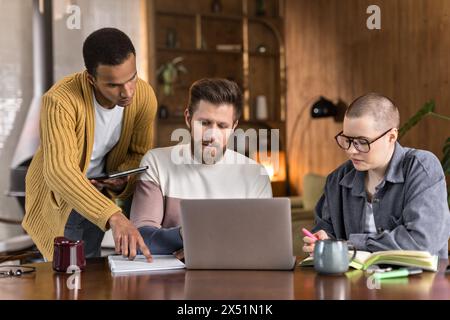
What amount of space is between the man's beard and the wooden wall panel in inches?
115

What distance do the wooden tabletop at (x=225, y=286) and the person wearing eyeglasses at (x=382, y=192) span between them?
173mm

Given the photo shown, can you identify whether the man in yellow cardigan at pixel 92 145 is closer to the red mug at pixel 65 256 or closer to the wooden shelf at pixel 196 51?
the red mug at pixel 65 256

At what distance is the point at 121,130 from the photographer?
2.52 metres

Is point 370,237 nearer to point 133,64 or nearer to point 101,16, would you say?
point 133,64

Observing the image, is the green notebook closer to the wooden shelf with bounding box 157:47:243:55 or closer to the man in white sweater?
the man in white sweater

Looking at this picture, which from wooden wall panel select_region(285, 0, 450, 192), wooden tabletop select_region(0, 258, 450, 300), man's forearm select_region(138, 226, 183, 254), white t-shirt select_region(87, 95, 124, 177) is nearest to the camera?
wooden tabletop select_region(0, 258, 450, 300)

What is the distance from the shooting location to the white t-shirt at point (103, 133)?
2.42 metres

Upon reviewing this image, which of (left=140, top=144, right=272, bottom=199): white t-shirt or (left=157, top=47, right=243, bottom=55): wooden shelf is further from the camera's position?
(left=157, top=47, right=243, bottom=55): wooden shelf

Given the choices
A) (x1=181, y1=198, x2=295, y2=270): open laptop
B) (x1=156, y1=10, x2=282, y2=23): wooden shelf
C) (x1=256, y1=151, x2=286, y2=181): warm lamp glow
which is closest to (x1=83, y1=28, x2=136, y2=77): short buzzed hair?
(x1=181, y1=198, x2=295, y2=270): open laptop

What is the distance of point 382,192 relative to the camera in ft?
6.93

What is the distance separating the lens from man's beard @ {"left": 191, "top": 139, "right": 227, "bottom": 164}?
228cm

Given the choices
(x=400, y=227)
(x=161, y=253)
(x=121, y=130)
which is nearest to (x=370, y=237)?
(x=400, y=227)

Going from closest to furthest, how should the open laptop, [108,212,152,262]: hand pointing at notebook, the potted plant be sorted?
1. the open laptop
2. [108,212,152,262]: hand pointing at notebook
3. the potted plant
